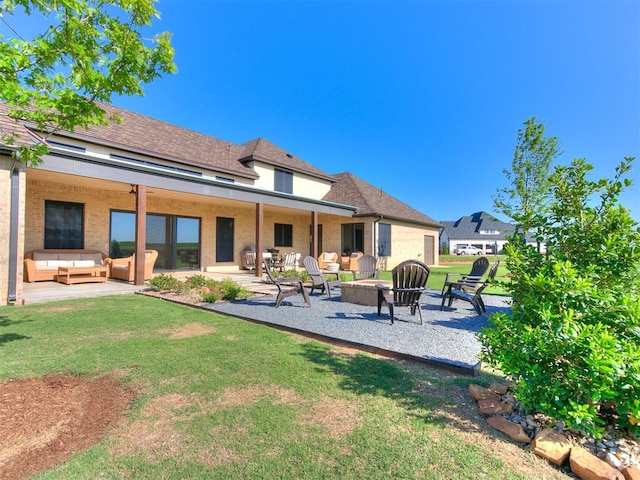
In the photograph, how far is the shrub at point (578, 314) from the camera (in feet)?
6.33

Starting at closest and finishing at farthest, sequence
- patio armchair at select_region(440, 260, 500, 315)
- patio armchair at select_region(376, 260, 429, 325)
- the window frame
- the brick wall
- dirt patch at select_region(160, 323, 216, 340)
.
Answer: dirt patch at select_region(160, 323, 216, 340) → patio armchair at select_region(376, 260, 429, 325) → patio armchair at select_region(440, 260, 500, 315) → the brick wall → the window frame

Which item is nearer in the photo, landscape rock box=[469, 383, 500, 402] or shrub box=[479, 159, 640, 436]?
shrub box=[479, 159, 640, 436]

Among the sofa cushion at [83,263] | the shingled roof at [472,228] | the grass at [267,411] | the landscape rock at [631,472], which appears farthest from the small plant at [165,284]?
the shingled roof at [472,228]

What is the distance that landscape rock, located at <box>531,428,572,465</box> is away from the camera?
202 cm

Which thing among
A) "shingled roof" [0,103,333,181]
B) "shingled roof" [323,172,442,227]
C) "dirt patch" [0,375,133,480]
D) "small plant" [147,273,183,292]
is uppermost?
"shingled roof" [0,103,333,181]

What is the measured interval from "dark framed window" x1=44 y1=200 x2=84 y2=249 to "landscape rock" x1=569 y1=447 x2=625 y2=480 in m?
13.7

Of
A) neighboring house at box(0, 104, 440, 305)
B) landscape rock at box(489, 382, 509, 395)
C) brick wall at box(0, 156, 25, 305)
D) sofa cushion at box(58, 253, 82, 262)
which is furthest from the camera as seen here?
sofa cushion at box(58, 253, 82, 262)

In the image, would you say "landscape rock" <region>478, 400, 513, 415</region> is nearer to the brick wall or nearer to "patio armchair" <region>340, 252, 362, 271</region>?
the brick wall

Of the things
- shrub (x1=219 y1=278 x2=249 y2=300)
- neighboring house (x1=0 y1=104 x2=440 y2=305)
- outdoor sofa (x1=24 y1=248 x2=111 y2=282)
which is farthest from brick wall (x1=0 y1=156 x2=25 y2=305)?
shrub (x1=219 y1=278 x2=249 y2=300)

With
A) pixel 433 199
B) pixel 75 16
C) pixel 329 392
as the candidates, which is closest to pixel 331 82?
pixel 75 16

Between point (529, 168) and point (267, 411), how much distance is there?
1394cm

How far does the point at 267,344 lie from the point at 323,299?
12.7ft

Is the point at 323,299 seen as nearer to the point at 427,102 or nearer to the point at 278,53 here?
the point at 278,53

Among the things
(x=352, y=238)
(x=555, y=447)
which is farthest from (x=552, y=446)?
(x=352, y=238)
